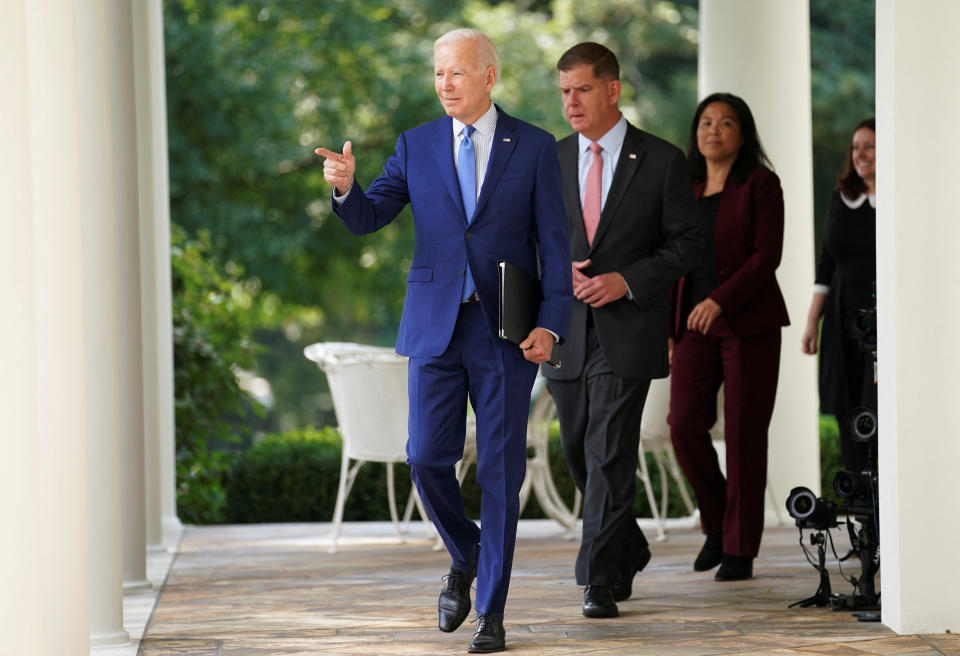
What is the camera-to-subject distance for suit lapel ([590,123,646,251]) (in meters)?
5.07

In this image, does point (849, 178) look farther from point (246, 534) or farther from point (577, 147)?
point (246, 534)

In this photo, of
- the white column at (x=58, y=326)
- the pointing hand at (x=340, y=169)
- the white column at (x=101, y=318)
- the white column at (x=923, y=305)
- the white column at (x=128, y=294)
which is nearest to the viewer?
the white column at (x=58, y=326)

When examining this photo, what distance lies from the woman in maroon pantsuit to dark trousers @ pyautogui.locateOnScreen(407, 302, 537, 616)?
5.27ft

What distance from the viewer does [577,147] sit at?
521 centimetres

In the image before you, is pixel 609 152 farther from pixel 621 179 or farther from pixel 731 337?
pixel 731 337

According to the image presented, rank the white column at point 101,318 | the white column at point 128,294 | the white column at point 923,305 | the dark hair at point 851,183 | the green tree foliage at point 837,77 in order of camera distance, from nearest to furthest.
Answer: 1. the white column at point 923,305
2. the white column at point 101,318
3. the white column at point 128,294
4. the dark hair at point 851,183
5. the green tree foliage at point 837,77

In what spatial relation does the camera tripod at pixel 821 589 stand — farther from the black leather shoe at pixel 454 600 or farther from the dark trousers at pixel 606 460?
the black leather shoe at pixel 454 600

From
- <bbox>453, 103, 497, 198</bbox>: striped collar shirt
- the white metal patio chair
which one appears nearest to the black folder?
<bbox>453, 103, 497, 198</bbox>: striped collar shirt

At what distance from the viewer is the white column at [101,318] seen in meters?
4.54

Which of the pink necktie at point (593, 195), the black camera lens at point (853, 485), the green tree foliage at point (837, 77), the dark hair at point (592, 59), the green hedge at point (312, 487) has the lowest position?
the green hedge at point (312, 487)

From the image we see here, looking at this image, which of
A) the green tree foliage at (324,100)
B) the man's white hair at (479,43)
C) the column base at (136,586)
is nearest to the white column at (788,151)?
the column base at (136,586)

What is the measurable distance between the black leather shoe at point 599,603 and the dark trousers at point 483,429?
0.64 m

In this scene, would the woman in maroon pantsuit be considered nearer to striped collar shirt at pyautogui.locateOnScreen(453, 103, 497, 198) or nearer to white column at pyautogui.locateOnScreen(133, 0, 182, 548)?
striped collar shirt at pyautogui.locateOnScreen(453, 103, 497, 198)

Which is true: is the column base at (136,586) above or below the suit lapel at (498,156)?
below
